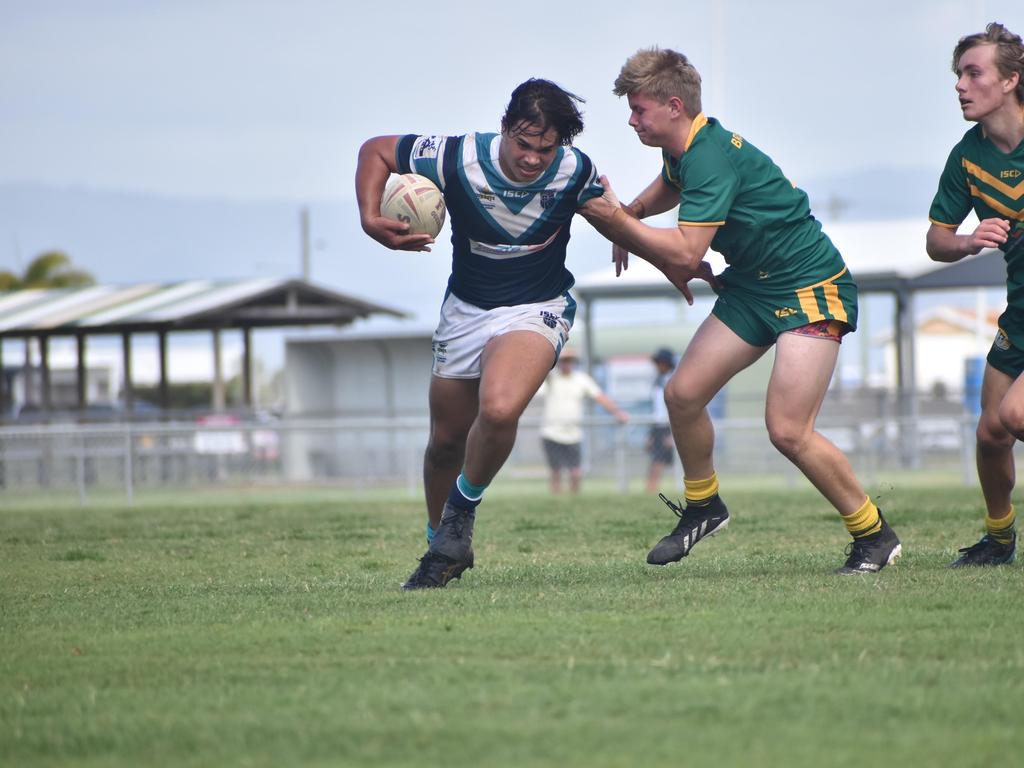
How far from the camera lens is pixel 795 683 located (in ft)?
12.9

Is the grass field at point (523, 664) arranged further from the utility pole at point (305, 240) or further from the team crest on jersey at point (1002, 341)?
the utility pole at point (305, 240)

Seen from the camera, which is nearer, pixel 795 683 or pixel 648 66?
pixel 795 683

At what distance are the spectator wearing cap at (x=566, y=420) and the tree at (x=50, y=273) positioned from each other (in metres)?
43.7

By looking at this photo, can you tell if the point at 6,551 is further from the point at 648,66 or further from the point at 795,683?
the point at 795,683

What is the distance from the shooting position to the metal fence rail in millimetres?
19109

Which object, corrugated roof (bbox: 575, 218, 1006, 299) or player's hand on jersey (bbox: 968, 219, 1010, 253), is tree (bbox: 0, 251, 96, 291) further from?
player's hand on jersey (bbox: 968, 219, 1010, 253)

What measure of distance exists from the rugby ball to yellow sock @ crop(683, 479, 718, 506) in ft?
5.51

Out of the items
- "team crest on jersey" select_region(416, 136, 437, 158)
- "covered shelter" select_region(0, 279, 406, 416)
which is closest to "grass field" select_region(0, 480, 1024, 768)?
"team crest on jersey" select_region(416, 136, 437, 158)

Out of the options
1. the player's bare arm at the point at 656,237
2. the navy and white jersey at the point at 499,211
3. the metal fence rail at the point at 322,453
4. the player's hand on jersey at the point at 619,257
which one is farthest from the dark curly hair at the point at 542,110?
the metal fence rail at the point at 322,453

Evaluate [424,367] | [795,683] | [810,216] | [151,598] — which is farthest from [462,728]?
[424,367]

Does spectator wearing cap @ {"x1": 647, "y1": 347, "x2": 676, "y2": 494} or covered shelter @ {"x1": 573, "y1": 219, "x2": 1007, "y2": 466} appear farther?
covered shelter @ {"x1": 573, "y1": 219, "x2": 1007, "y2": 466}

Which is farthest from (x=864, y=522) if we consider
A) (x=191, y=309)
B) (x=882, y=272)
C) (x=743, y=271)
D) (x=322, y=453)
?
(x=191, y=309)

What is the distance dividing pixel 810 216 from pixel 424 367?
74.1ft

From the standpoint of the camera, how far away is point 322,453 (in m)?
20.9
